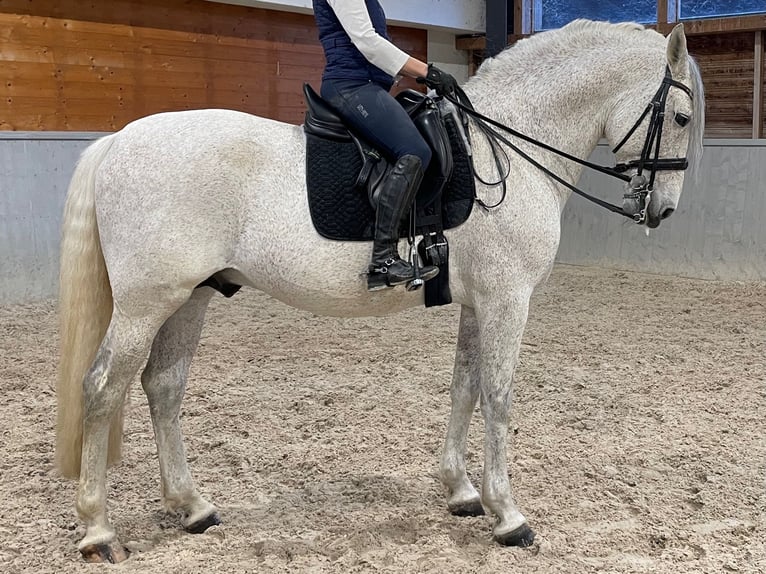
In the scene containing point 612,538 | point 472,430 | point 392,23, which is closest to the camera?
point 612,538

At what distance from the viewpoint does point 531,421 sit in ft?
12.6

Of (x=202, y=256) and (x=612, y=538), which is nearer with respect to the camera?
(x=202, y=256)

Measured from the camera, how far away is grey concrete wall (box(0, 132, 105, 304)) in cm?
650

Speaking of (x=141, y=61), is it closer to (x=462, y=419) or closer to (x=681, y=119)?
(x=462, y=419)

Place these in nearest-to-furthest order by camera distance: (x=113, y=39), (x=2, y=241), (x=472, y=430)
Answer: (x=472, y=430)
(x=2, y=241)
(x=113, y=39)

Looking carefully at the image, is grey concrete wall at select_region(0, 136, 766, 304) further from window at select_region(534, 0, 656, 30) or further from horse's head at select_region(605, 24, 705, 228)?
horse's head at select_region(605, 24, 705, 228)

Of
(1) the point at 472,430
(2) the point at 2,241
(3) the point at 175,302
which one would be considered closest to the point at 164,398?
(3) the point at 175,302

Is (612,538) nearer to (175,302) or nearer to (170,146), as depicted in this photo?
(175,302)

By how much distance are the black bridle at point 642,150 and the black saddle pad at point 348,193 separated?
0.08 meters

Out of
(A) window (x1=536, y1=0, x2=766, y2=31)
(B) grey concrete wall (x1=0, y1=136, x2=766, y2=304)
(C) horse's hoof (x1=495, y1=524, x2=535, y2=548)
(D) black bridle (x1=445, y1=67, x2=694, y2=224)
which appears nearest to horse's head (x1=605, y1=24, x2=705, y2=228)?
(D) black bridle (x1=445, y1=67, x2=694, y2=224)

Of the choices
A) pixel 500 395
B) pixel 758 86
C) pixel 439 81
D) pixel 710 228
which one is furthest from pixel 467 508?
pixel 758 86

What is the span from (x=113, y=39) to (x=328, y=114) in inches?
221

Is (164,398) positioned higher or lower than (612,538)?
higher

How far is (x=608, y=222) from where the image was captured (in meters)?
8.41
